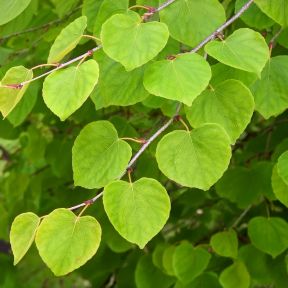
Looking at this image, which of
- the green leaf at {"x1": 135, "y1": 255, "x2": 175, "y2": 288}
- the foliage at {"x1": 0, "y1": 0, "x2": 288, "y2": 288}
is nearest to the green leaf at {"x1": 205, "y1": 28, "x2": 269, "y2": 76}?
the foliage at {"x1": 0, "y1": 0, "x2": 288, "y2": 288}

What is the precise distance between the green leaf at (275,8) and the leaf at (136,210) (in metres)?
0.35

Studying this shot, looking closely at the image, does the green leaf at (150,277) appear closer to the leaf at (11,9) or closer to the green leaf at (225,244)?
the green leaf at (225,244)

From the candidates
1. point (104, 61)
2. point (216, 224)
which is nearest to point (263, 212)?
point (216, 224)

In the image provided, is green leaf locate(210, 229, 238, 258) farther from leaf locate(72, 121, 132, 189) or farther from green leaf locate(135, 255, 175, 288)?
leaf locate(72, 121, 132, 189)

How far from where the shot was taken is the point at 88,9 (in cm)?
106

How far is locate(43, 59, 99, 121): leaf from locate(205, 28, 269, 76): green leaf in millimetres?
157

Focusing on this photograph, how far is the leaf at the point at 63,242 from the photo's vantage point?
0.74 metres

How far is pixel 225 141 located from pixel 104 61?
0.25 m

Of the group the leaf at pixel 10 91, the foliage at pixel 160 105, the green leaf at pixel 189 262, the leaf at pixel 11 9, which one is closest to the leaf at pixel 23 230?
the foliage at pixel 160 105

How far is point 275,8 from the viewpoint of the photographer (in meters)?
0.92

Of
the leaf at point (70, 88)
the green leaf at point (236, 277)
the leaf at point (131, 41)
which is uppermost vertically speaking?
the leaf at point (131, 41)

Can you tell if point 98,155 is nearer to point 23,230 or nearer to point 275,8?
point 23,230

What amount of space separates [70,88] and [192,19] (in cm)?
25

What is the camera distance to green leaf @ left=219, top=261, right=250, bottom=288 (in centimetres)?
137
